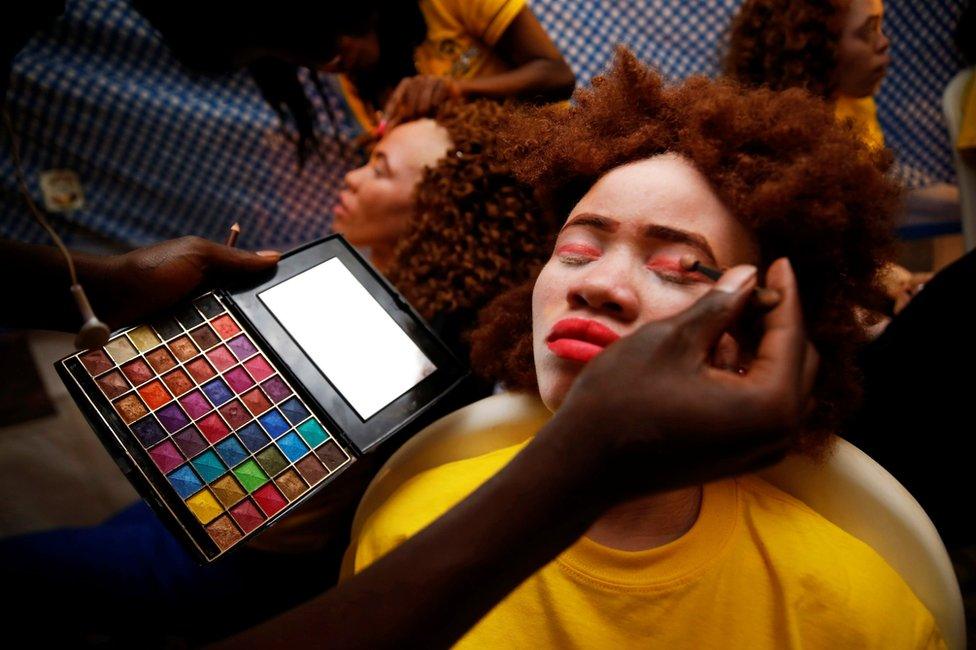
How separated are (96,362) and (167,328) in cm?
9

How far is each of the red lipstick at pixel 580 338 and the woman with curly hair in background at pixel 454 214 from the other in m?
0.42

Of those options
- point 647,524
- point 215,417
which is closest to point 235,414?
point 215,417

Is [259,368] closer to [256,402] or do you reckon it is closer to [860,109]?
[256,402]

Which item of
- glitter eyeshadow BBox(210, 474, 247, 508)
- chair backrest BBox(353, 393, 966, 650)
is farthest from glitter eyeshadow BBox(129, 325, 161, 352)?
chair backrest BBox(353, 393, 966, 650)

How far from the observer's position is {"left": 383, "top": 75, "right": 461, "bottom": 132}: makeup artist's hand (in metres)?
1.37

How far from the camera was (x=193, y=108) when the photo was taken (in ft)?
6.64

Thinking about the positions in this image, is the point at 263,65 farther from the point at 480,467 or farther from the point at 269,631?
the point at 269,631

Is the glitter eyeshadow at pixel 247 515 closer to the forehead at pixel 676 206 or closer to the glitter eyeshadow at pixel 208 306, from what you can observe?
the glitter eyeshadow at pixel 208 306

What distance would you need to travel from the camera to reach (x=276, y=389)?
84 centimetres

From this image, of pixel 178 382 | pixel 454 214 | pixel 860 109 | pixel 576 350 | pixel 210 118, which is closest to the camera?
pixel 576 350

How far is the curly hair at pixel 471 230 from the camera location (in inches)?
47.2

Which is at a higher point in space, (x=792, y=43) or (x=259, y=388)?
(x=792, y=43)

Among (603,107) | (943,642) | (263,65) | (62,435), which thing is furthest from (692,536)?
(62,435)

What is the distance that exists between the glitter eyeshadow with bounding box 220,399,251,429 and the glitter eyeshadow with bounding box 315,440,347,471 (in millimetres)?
104
